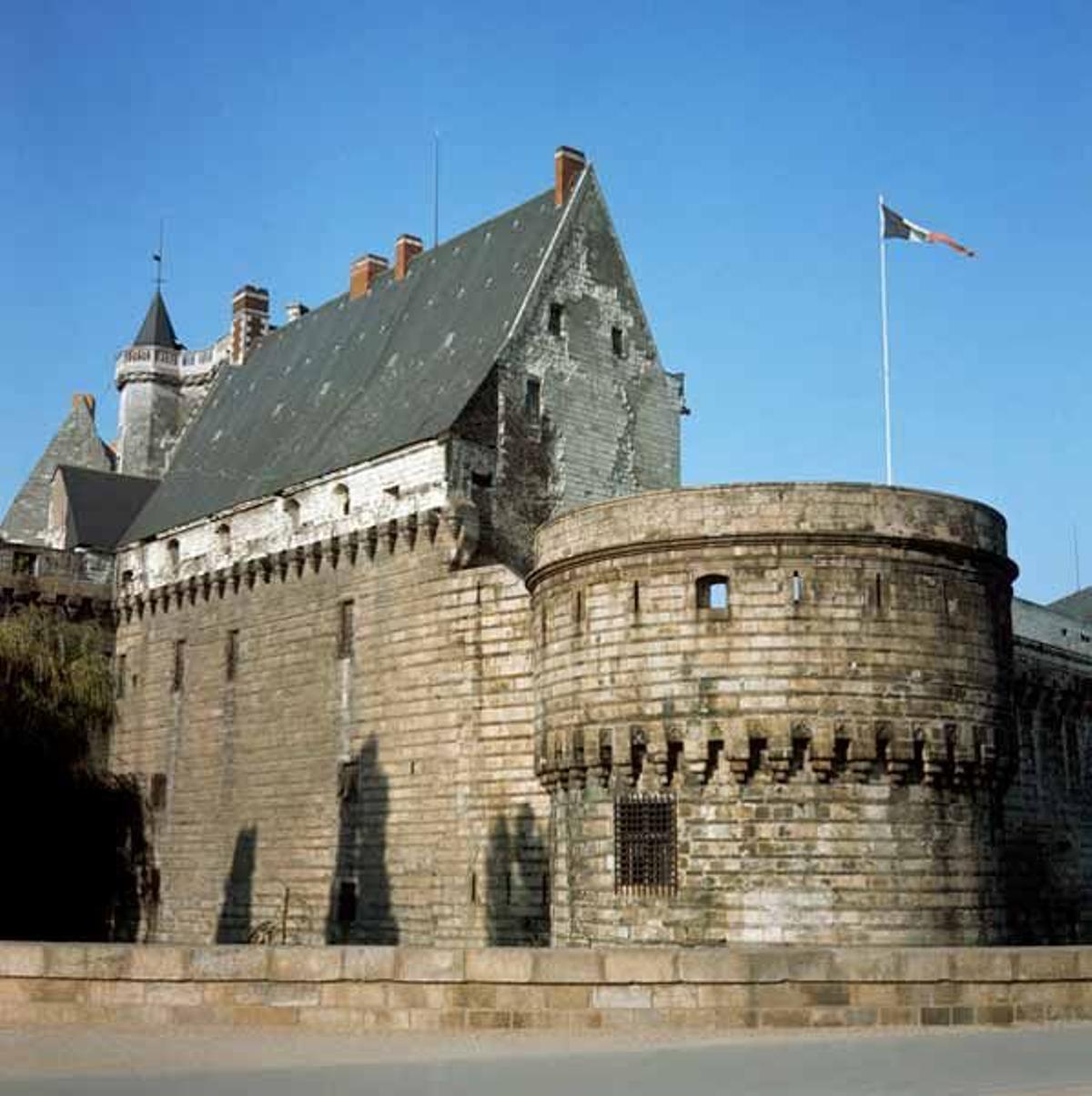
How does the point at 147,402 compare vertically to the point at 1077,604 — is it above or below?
above

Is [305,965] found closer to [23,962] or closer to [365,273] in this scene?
[23,962]

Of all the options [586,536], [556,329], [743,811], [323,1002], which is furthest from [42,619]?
[323,1002]

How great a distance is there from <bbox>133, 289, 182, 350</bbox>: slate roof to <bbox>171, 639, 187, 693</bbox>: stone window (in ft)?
55.2

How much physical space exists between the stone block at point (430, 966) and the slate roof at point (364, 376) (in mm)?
19511

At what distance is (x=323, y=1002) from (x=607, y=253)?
2609 centimetres

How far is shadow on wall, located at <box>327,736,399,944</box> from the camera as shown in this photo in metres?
30.7

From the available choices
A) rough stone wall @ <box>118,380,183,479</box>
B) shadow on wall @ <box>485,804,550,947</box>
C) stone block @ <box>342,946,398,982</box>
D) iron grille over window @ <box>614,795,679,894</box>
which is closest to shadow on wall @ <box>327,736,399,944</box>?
shadow on wall @ <box>485,804,550,947</box>

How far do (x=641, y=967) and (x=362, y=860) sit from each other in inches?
739

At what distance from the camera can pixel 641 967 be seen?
44.3 ft

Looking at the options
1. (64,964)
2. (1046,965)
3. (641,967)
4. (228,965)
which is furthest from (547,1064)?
(1046,965)

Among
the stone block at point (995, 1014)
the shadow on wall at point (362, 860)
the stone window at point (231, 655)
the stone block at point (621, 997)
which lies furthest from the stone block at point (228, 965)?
the stone window at point (231, 655)

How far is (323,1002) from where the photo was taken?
13578 mm

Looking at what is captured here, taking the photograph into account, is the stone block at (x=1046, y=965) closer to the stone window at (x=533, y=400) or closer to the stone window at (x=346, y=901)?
the stone window at (x=346, y=901)

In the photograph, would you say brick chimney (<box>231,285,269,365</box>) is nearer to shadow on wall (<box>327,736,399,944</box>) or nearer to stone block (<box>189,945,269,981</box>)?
shadow on wall (<box>327,736,399,944</box>)
